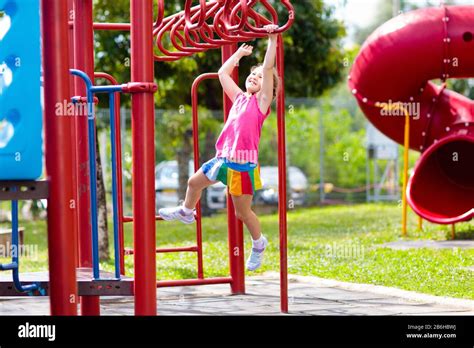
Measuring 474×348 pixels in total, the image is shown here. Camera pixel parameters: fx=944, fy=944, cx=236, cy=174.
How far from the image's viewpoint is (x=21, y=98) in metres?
4.50

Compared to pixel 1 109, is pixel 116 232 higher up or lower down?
lower down

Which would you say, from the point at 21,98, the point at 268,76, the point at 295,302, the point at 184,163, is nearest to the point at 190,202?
the point at 268,76

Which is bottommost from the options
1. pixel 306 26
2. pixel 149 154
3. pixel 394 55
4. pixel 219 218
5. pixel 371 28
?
pixel 219 218

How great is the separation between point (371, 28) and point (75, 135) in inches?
2806

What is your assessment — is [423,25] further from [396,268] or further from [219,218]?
[219,218]

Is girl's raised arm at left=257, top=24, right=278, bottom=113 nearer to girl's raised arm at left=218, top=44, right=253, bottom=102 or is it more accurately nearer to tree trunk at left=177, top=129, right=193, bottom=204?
girl's raised arm at left=218, top=44, right=253, bottom=102

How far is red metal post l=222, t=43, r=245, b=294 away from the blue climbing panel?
2.77 m

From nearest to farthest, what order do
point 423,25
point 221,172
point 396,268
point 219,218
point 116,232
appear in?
point 116,232 → point 221,172 → point 396,268 → point 423,25 → point 219,218

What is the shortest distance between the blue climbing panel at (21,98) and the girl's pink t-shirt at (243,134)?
172cm

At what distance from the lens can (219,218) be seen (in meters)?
19.0

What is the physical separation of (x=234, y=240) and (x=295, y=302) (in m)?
0.78

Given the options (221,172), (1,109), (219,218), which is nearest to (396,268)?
(221,172)

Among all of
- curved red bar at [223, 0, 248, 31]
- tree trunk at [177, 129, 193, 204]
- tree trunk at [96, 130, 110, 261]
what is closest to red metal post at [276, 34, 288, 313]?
curved red bar at [223, 0, 248, 31]
